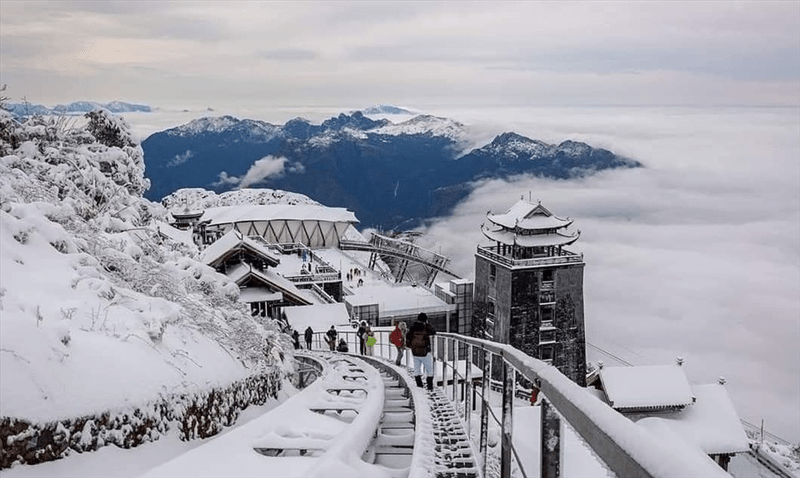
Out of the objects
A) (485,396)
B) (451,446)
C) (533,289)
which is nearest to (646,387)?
(533,289)

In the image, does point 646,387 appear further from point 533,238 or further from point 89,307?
point 89,307

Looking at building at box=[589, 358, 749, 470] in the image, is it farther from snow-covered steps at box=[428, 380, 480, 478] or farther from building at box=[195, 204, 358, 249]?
building at box=[195, 204, 358, 249]

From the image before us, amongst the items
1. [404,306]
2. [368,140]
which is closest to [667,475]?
[404,306]

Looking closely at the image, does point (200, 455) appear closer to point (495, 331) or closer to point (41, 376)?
point (41, 376)

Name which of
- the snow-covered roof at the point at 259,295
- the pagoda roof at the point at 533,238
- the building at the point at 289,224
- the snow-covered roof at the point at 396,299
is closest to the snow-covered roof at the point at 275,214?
the building at the point at 289,224

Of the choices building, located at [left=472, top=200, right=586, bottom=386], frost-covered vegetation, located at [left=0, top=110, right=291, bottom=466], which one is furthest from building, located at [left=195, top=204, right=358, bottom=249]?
frost-covered vegetation, located at [left=0, top=110, right=291, bottom=466]

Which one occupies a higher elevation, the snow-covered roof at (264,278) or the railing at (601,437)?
the railing at (601,437)

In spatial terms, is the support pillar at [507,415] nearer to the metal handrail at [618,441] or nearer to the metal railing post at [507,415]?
the metal railing post at [507,415]
